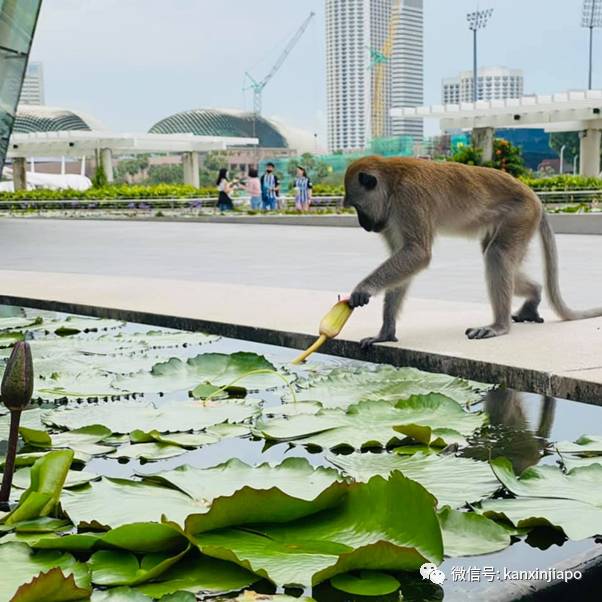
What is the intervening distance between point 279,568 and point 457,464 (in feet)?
2.62

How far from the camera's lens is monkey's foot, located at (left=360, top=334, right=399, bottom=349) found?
4254 mm

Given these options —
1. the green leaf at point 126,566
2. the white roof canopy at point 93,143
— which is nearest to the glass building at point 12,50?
the green leaf at point 126,566

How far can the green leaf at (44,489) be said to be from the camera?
1931 mm

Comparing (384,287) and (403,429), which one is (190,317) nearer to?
(384,287)

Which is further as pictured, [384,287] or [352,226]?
[352,226]

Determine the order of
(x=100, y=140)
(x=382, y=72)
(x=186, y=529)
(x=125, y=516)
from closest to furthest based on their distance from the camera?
1. (x=186, y=529)
2. (x=125, y=516)
3. (x=100, y=140)
4. (x=382, y=72)

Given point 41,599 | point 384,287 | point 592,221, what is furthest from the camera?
point 592,221

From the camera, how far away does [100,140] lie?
42719 mm

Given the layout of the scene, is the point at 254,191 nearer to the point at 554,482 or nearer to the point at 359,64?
the point at 554,482

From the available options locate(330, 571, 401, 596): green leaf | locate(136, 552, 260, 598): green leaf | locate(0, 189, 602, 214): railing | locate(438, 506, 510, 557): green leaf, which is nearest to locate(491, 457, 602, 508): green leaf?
locate(438, 506, 510, 557): green leaf

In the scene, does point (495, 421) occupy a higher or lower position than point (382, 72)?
lower

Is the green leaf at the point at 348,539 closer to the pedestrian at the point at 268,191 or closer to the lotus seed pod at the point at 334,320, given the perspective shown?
the lotus seed pod at the point at 334,320

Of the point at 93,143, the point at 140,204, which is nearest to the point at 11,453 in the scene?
the point at 140,204

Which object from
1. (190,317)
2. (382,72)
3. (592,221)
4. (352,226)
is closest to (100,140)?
(352,226)
